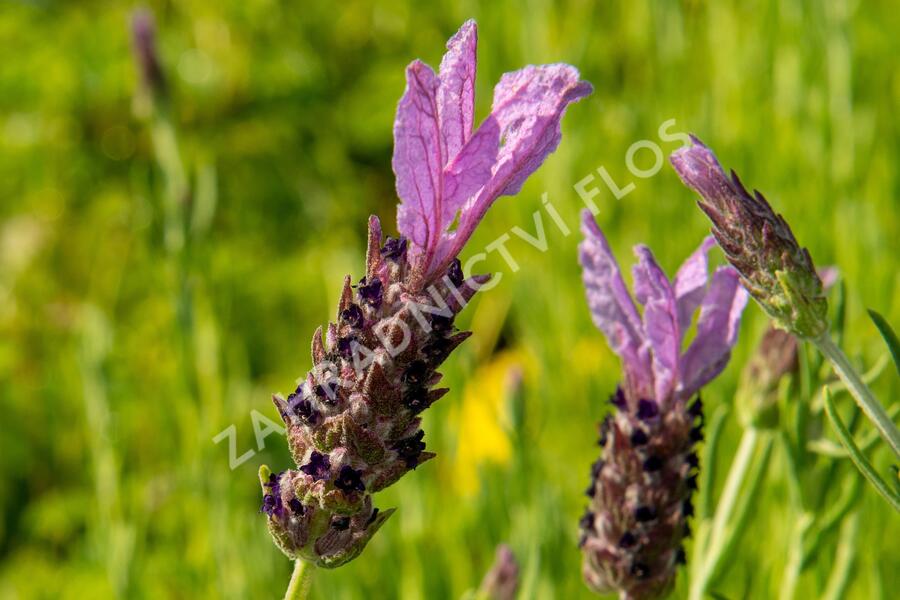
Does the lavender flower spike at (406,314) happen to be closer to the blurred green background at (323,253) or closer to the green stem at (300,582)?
the green stem at (300,582)

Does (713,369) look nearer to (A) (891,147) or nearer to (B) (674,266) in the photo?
(B) (674,266)

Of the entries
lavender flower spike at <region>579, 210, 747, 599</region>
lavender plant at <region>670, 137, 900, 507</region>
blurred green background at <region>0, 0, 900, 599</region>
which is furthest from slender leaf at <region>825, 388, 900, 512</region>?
blurred green background at <region>0, 0, 900, 599</region>

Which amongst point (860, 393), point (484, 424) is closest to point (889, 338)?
point (860, 393)

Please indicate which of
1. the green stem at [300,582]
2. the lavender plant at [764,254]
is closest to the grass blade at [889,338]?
the lavender plant at [764,254]

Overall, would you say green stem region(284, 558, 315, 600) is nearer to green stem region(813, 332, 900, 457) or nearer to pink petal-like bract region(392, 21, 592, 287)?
pink petal-like bract region(392, 21, 592, 287)

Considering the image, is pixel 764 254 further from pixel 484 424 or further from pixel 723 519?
pixel 484 424

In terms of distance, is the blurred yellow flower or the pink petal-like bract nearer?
the pink petal-like bract

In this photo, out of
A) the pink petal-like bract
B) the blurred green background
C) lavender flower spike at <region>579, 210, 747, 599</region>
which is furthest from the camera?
the blurred green background

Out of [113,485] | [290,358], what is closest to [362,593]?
[113,485]
